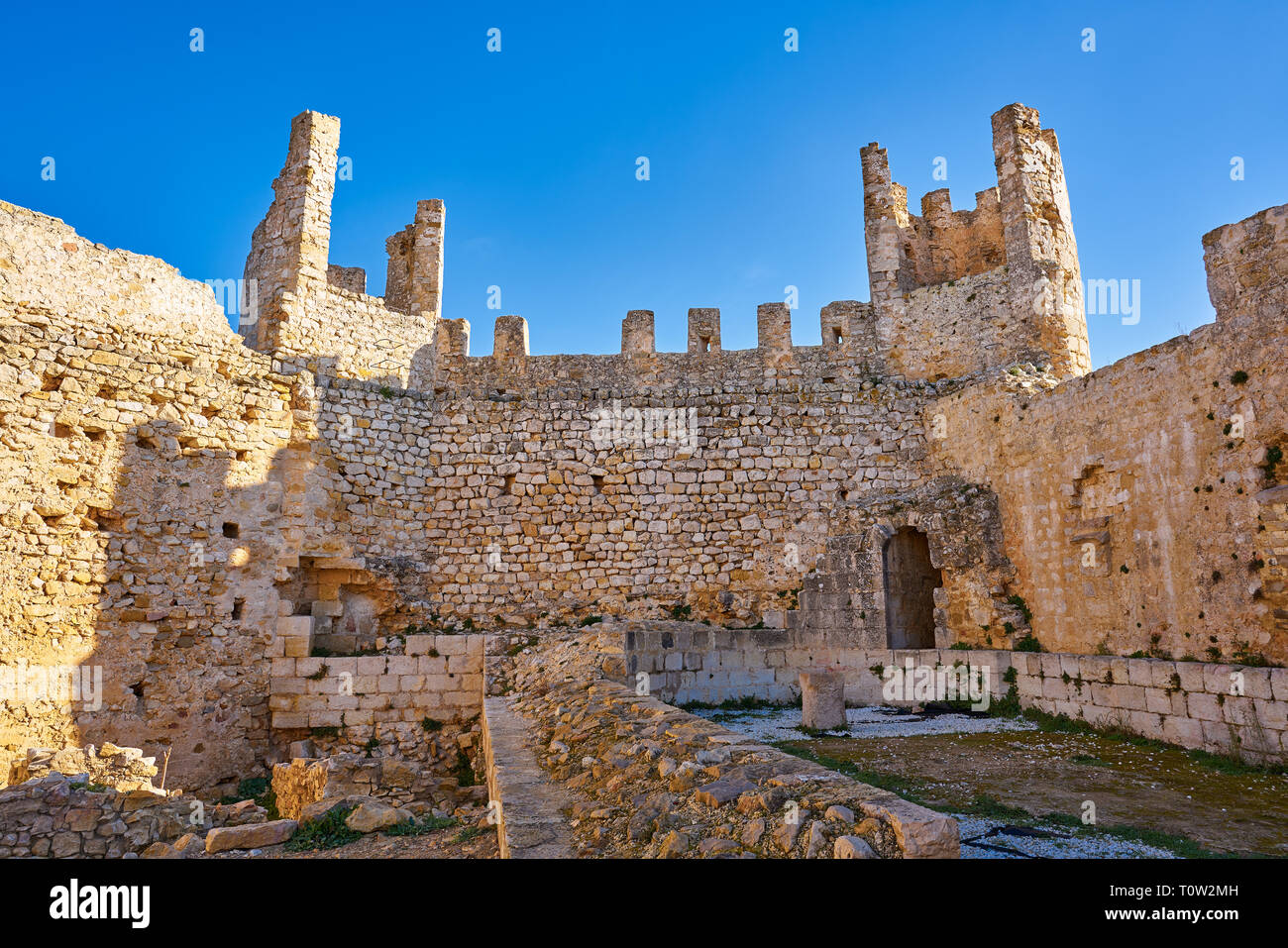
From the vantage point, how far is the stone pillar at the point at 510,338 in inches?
590

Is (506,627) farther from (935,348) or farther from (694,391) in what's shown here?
(935,348)

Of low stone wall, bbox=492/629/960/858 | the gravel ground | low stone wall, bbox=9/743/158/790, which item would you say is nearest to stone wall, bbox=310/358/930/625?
low stone wall, bbox=9/743/158/790

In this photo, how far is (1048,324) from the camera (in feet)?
45.5

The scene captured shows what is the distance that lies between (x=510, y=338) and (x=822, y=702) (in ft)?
29.6

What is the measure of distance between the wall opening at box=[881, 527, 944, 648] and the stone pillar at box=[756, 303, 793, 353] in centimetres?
417

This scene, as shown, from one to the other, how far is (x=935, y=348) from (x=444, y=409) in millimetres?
9371

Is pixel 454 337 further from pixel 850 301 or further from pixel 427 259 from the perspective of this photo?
pixel 850 301

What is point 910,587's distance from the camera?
1370 centimetres

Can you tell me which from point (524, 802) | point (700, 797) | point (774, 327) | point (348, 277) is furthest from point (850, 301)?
point (700, 797)

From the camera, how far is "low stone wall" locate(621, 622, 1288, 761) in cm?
783

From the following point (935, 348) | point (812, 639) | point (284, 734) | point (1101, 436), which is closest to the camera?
point (1101, 436)

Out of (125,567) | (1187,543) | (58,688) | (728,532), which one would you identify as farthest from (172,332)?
(1187,543)

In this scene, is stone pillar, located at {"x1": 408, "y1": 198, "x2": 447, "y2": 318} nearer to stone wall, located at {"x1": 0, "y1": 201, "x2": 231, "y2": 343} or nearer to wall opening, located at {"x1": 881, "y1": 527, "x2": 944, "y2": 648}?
stone wall, located at {"x1": 0, "y1": 201, "x2": 231, "y2": 343}

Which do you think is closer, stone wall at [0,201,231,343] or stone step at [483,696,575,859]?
stone step at [483,696,575,859]
